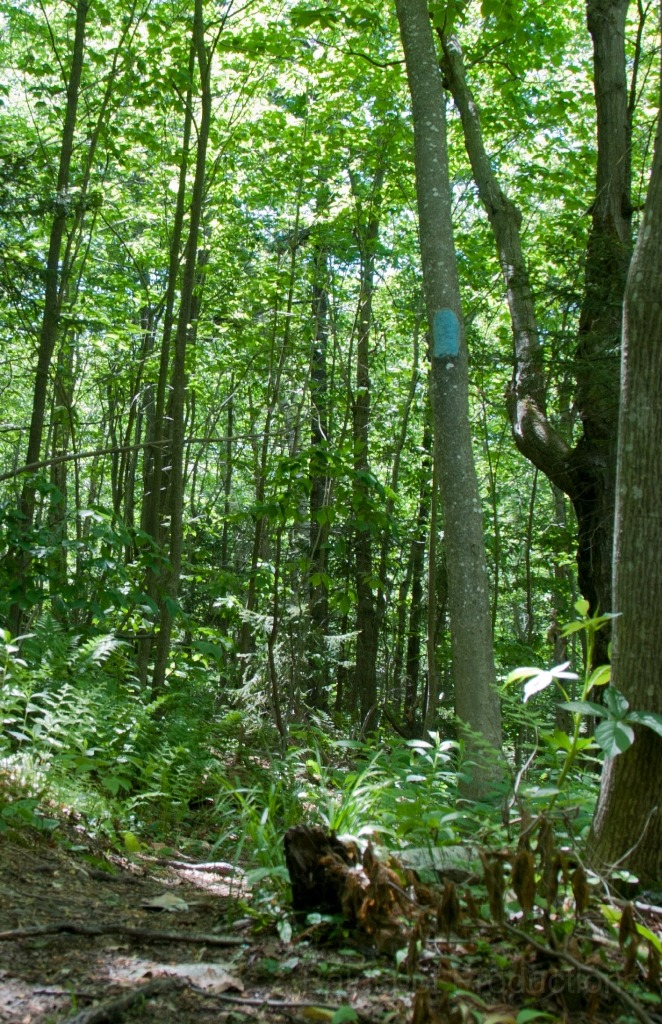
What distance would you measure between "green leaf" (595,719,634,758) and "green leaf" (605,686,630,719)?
0.14ft

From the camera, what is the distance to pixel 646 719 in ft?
8.52

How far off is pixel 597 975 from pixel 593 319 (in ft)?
20.2

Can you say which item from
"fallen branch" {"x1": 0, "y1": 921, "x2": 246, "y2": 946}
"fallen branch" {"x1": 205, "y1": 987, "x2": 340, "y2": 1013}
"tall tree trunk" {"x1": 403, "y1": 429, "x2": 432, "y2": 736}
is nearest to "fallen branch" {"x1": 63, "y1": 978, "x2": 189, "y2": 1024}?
"fallen branch" {"x1": 205, "y1": 987, "x2": 340, "y2": 1013}

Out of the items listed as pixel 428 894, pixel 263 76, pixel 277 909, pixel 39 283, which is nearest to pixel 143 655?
pixel 39 283

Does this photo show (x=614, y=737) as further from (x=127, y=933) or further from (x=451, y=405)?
(x=451, y=405)

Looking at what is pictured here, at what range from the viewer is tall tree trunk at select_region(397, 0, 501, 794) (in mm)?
4770

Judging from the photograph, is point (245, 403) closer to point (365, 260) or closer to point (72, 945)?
point (365, 260)

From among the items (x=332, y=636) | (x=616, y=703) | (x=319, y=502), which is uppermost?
(x=319, y=502)

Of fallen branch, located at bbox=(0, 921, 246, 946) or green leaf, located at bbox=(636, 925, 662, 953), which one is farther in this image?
fallen branch, located at bbox=(0, 921, 246, 946)

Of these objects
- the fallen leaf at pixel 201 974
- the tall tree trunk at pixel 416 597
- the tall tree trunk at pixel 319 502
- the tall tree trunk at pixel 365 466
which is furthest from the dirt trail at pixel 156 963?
the tall tree trunk at pixel 416 597

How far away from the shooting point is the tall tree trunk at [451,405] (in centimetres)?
477

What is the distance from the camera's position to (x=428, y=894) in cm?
262

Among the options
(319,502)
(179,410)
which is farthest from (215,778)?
(319,502)

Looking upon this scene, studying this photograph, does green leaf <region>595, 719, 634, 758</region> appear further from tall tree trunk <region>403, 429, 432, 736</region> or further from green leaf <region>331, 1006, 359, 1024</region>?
tall tree trunk <region>403, 429, 432, 736</region>
